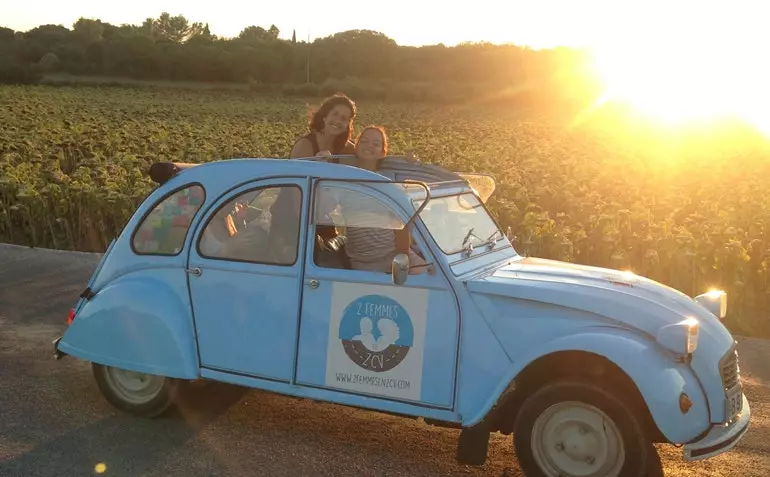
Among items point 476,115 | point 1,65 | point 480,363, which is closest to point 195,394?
point 480,363

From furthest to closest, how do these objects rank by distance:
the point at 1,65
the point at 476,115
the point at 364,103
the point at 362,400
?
the point at 1,65, the point at 364,103, the point at 476,115, the point at 362,400

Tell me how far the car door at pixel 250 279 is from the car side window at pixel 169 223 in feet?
0.51

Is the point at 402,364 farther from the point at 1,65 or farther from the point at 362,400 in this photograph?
the point at 1,65

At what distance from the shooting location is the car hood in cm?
461

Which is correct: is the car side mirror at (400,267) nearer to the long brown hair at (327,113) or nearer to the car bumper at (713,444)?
the car bumper at (713,444)

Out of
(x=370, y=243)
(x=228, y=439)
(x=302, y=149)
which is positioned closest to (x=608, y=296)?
(x=370, y=243)

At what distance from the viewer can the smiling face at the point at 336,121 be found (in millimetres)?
7031

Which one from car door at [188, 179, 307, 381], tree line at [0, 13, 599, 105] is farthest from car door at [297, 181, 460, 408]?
tree line at [0, 13, 599, 105]

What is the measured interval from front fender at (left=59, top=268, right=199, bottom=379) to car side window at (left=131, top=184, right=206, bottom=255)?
167 millimetres

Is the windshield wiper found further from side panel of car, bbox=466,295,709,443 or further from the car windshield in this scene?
side panel of car, bbox=466,295,709,443

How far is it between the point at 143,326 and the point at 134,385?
0.58 m

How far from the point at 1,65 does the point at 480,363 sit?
212ft

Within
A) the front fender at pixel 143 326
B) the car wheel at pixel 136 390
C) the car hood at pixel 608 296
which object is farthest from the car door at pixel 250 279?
the car hood at pixel 608 296

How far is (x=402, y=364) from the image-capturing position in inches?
192
